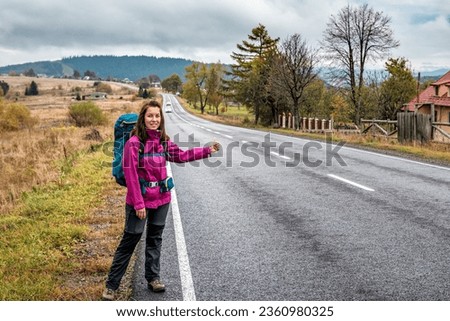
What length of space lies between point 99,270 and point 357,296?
114 inches

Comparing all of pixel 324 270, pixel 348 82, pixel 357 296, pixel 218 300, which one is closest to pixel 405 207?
pixel 324 270

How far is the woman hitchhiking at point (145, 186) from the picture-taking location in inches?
171

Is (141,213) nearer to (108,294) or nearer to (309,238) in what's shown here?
(108,294)

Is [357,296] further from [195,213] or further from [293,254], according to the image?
[195,213]

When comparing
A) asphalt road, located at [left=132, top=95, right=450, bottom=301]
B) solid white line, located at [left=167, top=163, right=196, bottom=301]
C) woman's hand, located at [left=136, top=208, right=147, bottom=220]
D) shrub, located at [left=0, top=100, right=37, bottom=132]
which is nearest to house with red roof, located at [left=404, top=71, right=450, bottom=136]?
shrub, located at [left=0, top=100, right=37, bottom=132]

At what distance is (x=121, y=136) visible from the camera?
182 inches

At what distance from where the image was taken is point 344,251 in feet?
18.2

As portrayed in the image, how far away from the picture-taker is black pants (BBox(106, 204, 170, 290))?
14.7 feet

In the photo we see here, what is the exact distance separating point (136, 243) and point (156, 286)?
0.48 meters

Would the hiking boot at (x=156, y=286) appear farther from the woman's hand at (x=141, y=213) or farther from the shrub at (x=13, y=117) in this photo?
the shrub at (x=13, y=117)

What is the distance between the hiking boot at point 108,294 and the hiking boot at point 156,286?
0.37 meters

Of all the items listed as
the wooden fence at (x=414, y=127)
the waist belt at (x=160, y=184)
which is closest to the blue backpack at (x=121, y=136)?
the waist belt at (x=160, y=184)

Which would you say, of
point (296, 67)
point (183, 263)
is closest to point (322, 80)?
point (296, 67)

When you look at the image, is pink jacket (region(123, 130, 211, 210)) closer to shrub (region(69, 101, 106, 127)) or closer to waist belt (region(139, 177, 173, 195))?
waist belt (region(139, 177, 173, 195))
